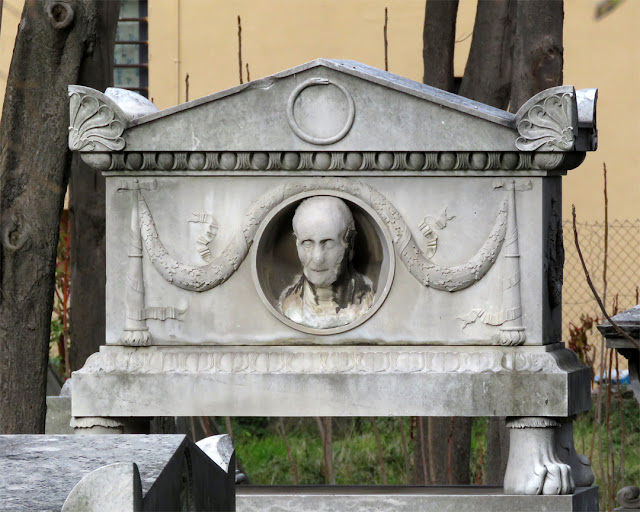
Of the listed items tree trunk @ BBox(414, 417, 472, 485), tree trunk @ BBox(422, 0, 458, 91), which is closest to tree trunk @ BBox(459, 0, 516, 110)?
tree trunk @ BBox(422, 0, 458, 91)

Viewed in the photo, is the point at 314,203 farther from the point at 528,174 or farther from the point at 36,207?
the point at 36,207

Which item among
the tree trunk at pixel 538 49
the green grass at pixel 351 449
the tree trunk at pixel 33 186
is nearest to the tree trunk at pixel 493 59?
the tree trunk at pixel 538 49

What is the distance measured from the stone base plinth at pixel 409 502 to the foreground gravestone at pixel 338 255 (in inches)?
2.7

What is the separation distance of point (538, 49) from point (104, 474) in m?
5.35

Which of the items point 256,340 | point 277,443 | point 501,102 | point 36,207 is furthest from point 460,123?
point 277,443

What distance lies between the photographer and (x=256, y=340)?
5.56 meters

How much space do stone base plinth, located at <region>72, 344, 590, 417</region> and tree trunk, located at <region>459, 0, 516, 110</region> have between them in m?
3.34

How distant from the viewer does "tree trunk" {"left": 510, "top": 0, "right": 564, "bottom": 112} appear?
23.7ft

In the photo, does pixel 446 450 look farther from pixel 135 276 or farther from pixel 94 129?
pixel 94 129

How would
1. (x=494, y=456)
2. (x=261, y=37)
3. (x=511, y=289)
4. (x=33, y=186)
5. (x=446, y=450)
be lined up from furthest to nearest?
(x=261, y=37) < (x=446, y=450) < (x=494, y=456) < (x=33, y=186) < (x=511, y=289)

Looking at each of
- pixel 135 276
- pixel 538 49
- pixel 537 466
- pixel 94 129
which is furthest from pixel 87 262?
pixel 537 466

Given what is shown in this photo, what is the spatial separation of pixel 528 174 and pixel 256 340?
1.21 metres

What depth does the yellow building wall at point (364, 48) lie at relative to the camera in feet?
42.0

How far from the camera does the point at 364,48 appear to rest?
12992 mm
